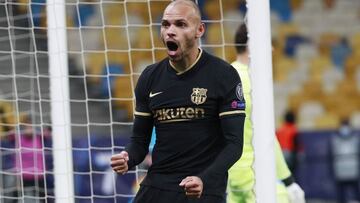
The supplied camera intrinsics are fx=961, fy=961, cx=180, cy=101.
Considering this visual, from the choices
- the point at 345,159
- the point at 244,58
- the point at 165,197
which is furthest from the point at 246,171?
the point at 345,159

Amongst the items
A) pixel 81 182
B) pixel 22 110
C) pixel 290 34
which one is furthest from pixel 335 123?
pixel 22 110

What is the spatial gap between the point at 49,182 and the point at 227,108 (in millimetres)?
3905

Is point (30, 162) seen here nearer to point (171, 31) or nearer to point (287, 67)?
point (171, 31)

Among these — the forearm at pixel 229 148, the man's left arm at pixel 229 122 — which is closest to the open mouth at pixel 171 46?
the man's left arm at pixel 229 122

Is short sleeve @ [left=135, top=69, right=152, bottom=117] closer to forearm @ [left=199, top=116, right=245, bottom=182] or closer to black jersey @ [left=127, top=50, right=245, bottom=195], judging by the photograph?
black jersey @ [left=127, top=50, right=245, bottom=195]

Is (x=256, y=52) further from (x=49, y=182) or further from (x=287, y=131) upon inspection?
(x=287, y=131)

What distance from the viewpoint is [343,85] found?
14.8 meters

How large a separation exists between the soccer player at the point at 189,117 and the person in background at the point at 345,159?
31.2 ft

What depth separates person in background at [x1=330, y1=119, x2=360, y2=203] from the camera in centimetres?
1363

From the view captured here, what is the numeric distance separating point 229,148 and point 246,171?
1.73 meters

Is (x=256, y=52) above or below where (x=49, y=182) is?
above

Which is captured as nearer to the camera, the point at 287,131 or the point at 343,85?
the point at 287,131

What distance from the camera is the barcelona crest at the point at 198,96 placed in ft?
14.1

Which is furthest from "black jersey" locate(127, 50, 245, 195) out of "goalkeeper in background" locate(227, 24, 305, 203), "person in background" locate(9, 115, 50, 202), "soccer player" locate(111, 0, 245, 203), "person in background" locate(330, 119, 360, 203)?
"person in background" locate(330, 119, 360, 203)
